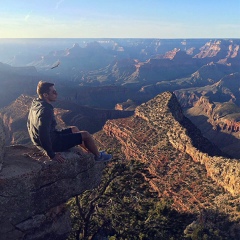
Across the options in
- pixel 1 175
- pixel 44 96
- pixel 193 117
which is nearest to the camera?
pixel 1 175

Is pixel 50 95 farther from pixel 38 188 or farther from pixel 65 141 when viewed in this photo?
pixel 38 188

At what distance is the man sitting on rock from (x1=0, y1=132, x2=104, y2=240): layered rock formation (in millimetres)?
408

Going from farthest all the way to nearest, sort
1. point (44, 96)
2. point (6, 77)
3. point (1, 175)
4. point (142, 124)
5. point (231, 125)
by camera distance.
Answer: point (6, 77) < point (231, 125) < point (142, 124) < point (44, 96) < point (1, 175)

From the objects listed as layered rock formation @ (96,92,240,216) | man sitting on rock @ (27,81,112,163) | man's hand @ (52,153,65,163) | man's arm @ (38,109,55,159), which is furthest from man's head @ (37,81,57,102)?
layered rock formation @ (96,92,240,216)

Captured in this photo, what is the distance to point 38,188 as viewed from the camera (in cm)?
1234

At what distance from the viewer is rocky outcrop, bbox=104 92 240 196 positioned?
107ft

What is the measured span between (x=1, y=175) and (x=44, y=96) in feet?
11.3


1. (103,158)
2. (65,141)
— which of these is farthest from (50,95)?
(103,158)

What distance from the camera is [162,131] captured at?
49469 millimetres

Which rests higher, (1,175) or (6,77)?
(1,175)

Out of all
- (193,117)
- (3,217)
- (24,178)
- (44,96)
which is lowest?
(193,117)

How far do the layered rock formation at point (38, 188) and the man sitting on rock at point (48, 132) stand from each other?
1.34 ft

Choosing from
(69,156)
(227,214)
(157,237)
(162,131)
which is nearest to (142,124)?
(162,131)

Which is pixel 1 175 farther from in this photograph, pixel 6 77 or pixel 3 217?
pixel 6 77
